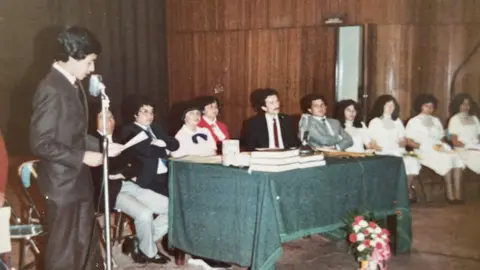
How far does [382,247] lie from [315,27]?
3.71m

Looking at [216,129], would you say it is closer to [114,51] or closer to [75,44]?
[75,44]

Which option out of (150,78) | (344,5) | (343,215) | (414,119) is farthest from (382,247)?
(150,78)

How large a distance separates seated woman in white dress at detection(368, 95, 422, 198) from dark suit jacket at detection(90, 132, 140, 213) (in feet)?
8.44

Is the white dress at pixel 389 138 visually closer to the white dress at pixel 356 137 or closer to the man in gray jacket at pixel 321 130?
the white dress at pixel 356 137

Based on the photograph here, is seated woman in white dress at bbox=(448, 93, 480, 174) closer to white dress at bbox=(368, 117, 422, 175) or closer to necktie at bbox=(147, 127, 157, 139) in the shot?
white dress at bbox=(368, 117, 422, 175)

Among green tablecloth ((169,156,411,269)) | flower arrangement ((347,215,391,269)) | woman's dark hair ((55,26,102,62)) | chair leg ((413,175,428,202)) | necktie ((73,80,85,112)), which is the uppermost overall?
woman's dark hair ((55,26,102,62))

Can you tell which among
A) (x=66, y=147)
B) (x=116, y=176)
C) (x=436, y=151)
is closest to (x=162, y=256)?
(x=116, y=176)

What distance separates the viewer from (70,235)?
8.96 ft

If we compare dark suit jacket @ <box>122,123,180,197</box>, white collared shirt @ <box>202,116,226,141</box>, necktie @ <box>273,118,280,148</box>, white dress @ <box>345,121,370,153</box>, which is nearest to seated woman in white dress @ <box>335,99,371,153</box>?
white dress @ <box>345,121,370,153</box>

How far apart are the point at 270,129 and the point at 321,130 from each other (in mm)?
453

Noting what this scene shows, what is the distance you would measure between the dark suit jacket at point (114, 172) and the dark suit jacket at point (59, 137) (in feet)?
3.04

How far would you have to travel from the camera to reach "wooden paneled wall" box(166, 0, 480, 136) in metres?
5.95

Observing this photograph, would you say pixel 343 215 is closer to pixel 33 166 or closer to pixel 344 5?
pixel 33 166

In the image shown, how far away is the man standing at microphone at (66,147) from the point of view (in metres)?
2.56
